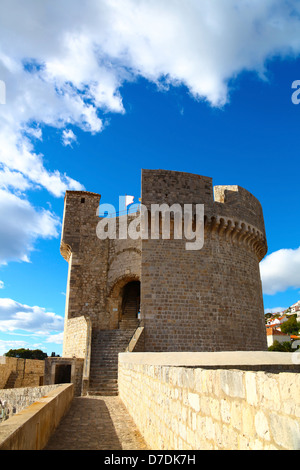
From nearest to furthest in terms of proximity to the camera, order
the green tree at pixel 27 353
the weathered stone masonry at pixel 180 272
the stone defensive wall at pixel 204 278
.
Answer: the stone defensive wall at pixel 204 278, the weathered stone masonry at pixel 180 272, the green tree at pixel 27 353

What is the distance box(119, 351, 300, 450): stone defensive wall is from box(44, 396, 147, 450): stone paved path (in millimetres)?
543

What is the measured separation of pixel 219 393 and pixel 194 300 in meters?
11.6

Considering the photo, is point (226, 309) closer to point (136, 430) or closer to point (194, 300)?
point (194, 300)

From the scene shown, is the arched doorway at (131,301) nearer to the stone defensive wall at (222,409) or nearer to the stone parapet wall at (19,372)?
the stone parapet wall at (19,372)

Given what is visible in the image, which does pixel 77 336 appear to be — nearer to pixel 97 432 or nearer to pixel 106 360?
pixel 106 360

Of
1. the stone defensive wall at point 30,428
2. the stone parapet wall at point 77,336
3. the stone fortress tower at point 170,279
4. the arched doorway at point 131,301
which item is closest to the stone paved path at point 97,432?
the stone defensive wall at point 30,428

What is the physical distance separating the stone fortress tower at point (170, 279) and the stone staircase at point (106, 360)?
39mm

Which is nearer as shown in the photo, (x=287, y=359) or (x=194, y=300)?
(x=287, y=359)

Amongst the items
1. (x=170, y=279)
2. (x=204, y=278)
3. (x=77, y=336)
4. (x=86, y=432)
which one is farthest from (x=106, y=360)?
(x=86, y=432)

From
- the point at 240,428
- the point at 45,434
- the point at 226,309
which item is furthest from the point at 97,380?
the point at 240,428

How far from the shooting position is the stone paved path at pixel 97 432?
183 inches

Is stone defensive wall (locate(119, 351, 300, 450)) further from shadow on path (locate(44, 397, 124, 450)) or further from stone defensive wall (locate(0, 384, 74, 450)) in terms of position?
stone defensive wall (locate(0, 384, 74, 450))

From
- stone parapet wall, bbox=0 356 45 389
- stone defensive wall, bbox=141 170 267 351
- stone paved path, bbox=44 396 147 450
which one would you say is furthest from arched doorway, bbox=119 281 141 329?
stone paved path, bbox=44 396 147 450

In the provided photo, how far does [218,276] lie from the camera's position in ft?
47.3
